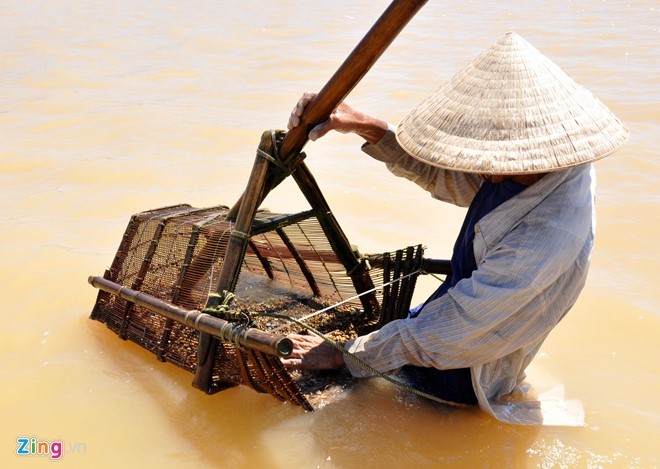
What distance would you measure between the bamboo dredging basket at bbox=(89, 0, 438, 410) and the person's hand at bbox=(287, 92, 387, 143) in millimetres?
28

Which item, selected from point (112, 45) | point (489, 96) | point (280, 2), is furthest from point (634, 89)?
point (280, 2)

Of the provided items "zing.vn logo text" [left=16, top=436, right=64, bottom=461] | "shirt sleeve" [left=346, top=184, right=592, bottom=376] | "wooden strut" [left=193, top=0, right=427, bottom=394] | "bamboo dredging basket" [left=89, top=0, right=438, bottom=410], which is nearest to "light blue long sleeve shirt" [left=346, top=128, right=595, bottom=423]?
"shirt sleeve" [left=346, top=184, right=592, bottom=376]

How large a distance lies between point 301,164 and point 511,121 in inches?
33.1

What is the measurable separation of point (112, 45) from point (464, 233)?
27.4 feet

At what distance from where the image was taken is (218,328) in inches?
89.3

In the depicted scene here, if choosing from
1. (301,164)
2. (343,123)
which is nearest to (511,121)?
(343,123)

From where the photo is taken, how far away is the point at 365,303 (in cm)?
304

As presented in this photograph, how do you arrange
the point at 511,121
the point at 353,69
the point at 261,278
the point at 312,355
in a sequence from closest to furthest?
the point at 511,121
the point at 353,69
the point at 312,355
the point at 261,278

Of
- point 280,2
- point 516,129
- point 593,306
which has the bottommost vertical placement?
point 593,306

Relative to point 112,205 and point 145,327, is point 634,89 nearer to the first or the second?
point 112,205

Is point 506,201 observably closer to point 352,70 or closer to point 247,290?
point 352,70

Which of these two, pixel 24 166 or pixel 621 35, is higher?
pixel 621 35

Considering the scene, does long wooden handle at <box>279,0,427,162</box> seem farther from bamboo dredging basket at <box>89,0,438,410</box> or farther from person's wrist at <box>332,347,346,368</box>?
person's wrist at <box>332,347,346,368</box>

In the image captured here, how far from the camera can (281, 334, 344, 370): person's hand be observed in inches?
98.2
